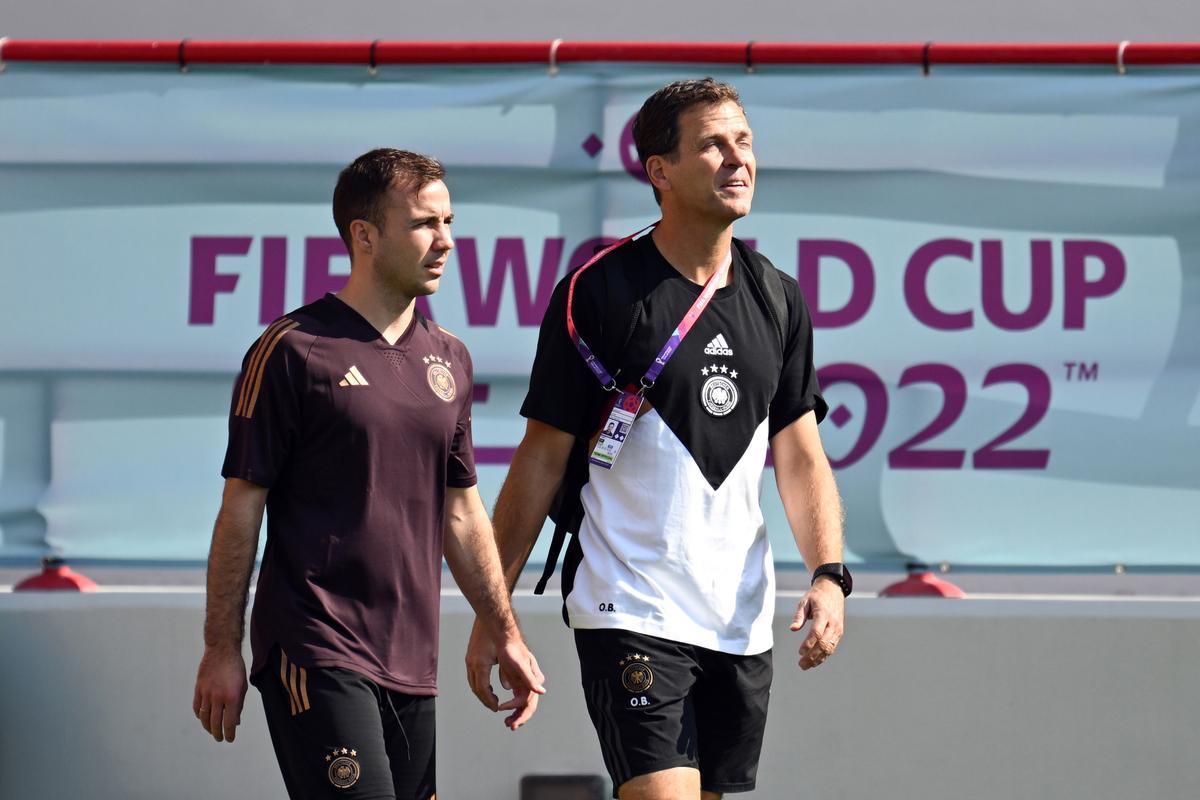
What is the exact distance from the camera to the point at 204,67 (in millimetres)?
5277

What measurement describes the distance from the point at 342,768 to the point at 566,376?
3.25 feet

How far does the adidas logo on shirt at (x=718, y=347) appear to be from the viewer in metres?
3.70

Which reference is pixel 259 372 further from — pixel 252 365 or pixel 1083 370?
pixel 1083 370

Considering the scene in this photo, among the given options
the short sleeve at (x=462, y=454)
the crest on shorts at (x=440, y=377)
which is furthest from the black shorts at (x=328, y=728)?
the crest on shorts at (x=440, y=377)

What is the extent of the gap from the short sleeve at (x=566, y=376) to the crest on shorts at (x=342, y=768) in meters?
0.85

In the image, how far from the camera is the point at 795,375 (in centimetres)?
386

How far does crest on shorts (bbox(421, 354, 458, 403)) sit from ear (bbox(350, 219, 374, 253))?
0.28 metres

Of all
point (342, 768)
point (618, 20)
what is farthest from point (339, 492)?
point (618, 20)

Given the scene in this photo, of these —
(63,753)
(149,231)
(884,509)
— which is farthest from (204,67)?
(884,509)

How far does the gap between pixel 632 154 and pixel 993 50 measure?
1183 millimetres

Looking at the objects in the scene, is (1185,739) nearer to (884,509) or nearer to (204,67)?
(884,509)

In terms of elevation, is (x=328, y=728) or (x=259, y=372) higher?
(x=259, y=372)

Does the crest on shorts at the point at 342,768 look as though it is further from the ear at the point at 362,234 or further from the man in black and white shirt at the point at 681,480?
the ear at the point at 362,234

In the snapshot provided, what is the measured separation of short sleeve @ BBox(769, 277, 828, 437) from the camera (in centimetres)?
386
